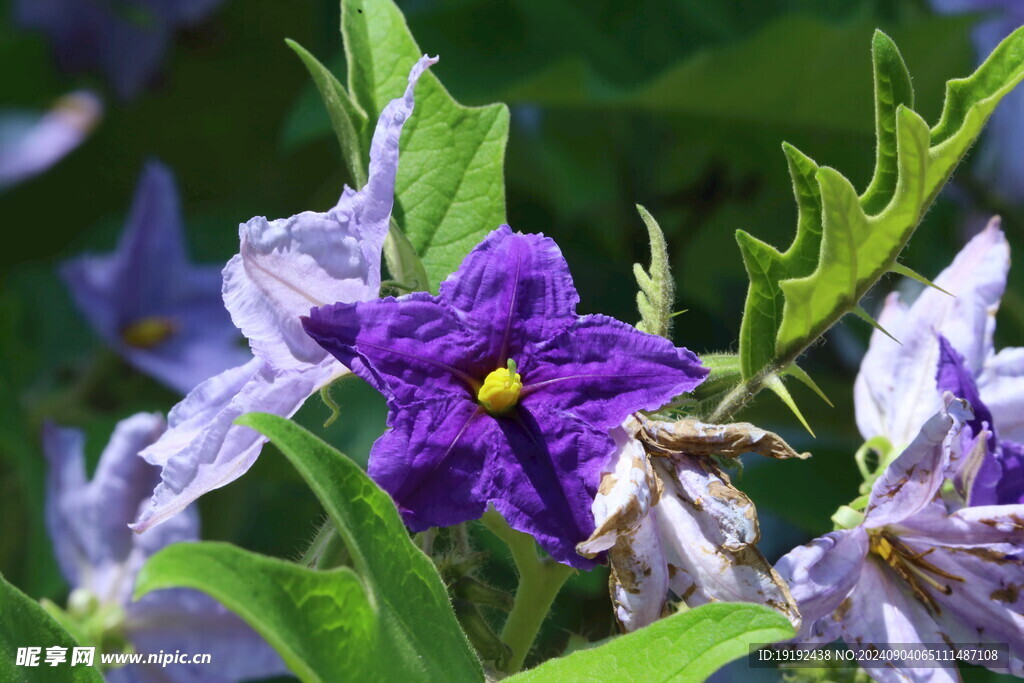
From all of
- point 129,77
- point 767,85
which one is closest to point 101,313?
Answer: point 129,77

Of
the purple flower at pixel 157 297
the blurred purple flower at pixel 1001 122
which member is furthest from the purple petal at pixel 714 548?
the purple flower at pixel 157 297

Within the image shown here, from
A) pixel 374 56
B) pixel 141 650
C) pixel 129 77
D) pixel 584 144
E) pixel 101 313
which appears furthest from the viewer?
pixel 129 77

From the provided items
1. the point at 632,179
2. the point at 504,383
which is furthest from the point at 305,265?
the point at 632,179

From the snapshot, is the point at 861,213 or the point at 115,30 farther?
the point at 115,30

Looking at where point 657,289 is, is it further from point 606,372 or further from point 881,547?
point 881,547

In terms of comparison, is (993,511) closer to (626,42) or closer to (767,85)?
(767,85)

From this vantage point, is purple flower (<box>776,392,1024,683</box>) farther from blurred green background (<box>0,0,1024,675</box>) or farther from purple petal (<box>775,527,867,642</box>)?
blurred green background (<box>0,0,1024,675</box>)

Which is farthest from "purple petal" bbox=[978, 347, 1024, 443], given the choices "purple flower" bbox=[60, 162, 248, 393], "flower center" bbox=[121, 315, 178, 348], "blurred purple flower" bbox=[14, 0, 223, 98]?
"blurred purple flower" bbox=[14, 0, 223, 98]

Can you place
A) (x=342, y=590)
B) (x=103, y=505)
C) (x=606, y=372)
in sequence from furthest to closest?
(x=103, y=505), (x=606, y=372), (x=342, y=590)
